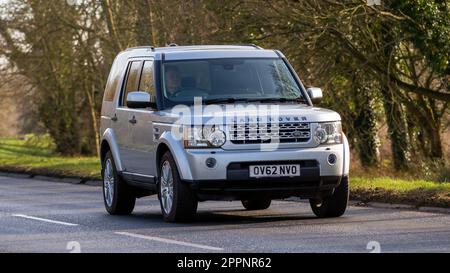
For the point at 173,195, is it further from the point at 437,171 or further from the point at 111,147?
the point at 437,171

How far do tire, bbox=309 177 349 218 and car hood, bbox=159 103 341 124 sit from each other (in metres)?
0.82

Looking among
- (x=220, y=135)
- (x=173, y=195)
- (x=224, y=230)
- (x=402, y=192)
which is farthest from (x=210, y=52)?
(x=402, y=192)

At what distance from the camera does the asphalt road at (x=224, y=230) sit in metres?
12.0

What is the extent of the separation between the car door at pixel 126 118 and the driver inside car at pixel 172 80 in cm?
87

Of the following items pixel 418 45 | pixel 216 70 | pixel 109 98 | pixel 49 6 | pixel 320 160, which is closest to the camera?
pixel 320 160

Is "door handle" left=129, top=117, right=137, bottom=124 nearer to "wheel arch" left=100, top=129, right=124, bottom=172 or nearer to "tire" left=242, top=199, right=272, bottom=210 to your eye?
"wheel arch" left=100, top=129, right=124, bottom=172

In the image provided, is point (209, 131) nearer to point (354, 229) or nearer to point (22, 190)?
point (354, 229)

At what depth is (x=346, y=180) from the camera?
1502 centimetres

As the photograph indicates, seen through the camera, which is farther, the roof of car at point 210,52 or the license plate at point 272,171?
the roof of car at point 210,52

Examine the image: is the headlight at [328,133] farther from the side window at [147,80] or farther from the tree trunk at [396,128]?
the tree trunk at [396,128]

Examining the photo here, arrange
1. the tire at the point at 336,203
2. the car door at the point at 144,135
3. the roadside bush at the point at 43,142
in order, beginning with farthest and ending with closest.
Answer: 1. the roadside bush at the point at 43,142
2. the car door at the point at 144,135
3. the tire at the point at 336,203

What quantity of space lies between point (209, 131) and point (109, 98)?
3.76 meters

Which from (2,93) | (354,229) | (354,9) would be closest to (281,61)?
(354,229)

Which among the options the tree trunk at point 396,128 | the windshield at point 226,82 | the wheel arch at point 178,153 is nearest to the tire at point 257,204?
the windshield at point 226,82
